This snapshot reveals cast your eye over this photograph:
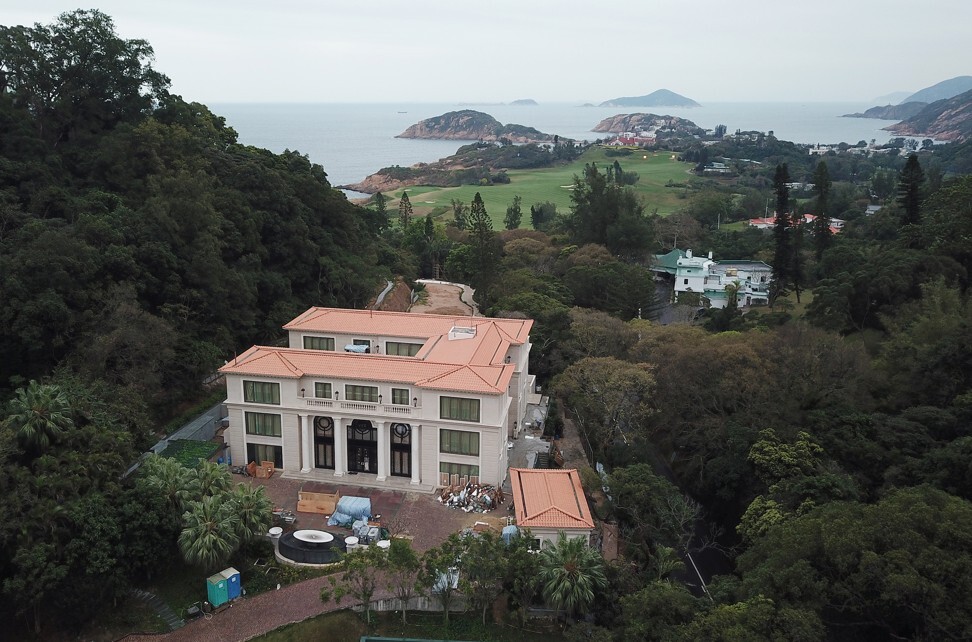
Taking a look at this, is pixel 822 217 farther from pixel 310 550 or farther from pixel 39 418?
pixel 39 418

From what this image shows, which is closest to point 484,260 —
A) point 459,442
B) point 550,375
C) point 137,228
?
point 550,375

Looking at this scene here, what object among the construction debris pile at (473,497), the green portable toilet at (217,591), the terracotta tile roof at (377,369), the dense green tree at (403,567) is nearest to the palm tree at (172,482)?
the green portable toilet at (217,591)

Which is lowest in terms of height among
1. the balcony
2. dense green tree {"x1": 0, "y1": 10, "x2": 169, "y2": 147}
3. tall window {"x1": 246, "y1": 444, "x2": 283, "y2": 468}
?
tall window {"x1": 246, "y1": 444, "x2": 283, "y2": 468}

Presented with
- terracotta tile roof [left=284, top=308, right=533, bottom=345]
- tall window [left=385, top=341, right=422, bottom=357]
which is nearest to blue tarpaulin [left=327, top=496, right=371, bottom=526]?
tall window [left=385, top=341, right=422, bottom=357]

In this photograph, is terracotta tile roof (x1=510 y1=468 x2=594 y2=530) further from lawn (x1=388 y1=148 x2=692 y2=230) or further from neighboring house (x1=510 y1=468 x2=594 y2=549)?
lawn (x1=388 y1=148 x2=692 y2=230)

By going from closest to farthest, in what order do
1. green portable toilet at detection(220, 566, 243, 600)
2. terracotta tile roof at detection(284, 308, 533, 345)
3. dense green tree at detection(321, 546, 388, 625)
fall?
dense green tree at detection(321, 546, 388, 625) < green portable toilet at detection(220, 566, 243, 600) < terracotta tile roof at detection(284, 308, 533, 345)
